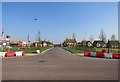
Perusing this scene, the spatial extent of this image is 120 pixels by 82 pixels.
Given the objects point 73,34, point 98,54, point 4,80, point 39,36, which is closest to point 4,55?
point 98,54

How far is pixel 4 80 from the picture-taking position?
11.8 meters

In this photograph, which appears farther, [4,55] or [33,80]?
[4,55]

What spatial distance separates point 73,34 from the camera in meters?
140

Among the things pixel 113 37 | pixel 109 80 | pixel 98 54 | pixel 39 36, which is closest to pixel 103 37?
pixel 113 37

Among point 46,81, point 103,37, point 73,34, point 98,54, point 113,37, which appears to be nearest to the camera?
point 46,81

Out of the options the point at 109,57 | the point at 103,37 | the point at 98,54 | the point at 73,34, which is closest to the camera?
the point at 109,57

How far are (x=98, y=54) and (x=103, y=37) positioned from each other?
225 ft

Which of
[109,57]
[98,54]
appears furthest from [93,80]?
[98,54]

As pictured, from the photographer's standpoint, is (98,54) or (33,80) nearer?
(33,80)

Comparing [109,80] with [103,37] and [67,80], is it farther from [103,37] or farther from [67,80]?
[103,37]

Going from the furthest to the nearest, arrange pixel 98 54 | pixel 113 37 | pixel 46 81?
pixel 113 37 < pixel 98 54 < pixel 46 81

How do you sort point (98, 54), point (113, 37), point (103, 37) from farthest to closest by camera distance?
1. point (113, 37)
2. point (103, 37)
3. point (98, 54)

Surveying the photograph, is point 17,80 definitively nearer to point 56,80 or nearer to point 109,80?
point 56,80

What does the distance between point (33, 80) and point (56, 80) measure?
1229 mm
